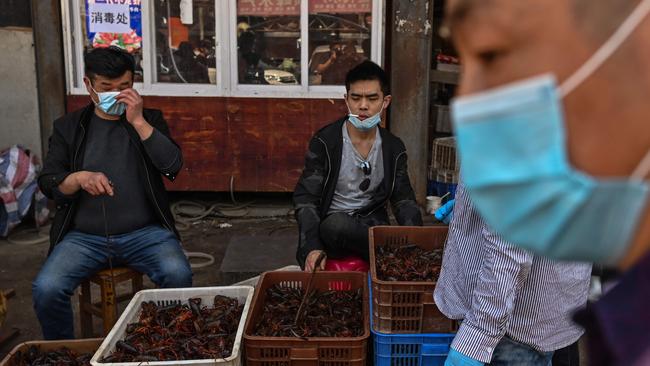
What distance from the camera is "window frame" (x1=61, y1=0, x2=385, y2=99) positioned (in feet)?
20.7

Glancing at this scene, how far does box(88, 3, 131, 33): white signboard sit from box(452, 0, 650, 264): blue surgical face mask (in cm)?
607

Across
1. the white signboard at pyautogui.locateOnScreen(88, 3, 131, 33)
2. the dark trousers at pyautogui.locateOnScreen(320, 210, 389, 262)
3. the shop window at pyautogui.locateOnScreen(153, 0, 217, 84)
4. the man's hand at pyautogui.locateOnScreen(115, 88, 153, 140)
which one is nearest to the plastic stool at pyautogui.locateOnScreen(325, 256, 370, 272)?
the dark trousers at pyautogui.locateOnScreen(320, 210, 389, 262)

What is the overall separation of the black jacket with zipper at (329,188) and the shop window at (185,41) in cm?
302

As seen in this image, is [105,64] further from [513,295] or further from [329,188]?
[513,295]

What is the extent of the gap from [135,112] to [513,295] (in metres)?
2.44

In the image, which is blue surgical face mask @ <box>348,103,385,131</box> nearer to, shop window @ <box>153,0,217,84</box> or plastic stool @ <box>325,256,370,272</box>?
plastic stool @ <box>325,256,370,272</box>

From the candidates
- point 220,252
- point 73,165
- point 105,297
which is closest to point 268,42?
point 220,252

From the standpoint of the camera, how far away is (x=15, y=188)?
6.09 metres

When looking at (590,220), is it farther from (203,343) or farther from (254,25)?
(254,25)

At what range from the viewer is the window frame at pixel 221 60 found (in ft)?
20.7

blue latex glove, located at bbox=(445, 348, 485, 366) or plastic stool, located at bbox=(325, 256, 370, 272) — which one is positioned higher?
blue latex glove, located at bbox=(445, 348, 485, 366)

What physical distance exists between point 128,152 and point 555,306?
2701 millimetres

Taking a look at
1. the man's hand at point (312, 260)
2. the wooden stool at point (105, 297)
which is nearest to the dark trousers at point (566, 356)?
the man's hand at point (312, 260)

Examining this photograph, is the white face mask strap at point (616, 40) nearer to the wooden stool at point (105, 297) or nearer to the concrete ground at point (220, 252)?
the wooden stool at point (105, 297)
